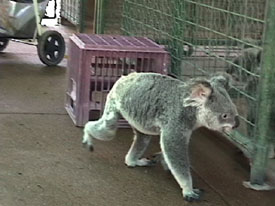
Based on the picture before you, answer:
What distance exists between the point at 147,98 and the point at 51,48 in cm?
337

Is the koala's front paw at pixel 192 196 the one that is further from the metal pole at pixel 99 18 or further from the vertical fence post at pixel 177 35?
the metal pole at pixel 99 18

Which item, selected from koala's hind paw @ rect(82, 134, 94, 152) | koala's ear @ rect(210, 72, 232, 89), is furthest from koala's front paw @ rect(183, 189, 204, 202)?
koala's hind paw @ rect(82, 134, 94, 152)

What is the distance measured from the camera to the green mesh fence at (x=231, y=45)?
3672 mm

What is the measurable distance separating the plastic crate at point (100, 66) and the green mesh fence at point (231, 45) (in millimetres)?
318

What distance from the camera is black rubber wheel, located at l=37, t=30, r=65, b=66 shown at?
675 cm

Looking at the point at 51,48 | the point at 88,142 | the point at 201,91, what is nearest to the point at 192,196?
the point at 201,91

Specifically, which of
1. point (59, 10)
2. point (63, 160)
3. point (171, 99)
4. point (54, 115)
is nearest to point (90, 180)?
point (63, 160)

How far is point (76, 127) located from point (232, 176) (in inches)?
51.2

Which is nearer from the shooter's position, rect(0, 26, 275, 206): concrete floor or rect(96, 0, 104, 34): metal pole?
rect(0, 26, 275, 206): concrete floor

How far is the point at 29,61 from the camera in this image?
698cm

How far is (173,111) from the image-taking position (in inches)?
139

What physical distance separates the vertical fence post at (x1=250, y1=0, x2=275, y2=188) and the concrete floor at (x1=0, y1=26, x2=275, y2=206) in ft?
0.47

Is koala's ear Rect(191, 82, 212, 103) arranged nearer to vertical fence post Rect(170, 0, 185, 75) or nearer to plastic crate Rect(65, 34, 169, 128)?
plastic crate Rect(65, 34, 169, 128)

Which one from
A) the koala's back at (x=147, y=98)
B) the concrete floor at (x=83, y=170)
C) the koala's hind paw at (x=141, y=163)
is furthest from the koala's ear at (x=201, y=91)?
the koala's hind paw at (x=141, y=163)
